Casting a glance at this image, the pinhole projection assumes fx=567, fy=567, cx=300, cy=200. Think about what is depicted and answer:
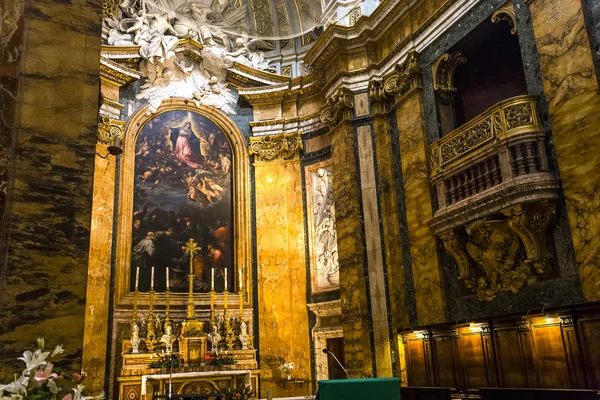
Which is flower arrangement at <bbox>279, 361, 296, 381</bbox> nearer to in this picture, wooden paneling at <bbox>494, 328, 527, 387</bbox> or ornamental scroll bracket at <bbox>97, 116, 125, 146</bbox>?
wooden paneling at <bbox>494, 328, 527, 387</bbox>

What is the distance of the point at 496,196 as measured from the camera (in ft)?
32.2

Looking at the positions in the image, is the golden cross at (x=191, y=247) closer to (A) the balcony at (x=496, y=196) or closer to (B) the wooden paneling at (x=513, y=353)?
(B) the wooden paneling at (x=513, y=353)

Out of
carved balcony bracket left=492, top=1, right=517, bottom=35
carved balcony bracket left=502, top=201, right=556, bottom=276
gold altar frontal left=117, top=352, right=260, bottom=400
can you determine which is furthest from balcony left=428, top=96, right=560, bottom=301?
gold altar frontal left=117, top=352, right=260, bottom=400

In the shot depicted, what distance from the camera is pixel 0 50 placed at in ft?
14.9

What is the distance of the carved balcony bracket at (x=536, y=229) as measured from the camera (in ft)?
30.5

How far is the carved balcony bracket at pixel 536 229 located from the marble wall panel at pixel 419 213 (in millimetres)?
2476

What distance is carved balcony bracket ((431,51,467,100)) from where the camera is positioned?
1252cm

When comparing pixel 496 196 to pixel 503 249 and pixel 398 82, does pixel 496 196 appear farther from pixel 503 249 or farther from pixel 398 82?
pixel 398 82

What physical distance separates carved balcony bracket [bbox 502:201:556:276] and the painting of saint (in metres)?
8.38

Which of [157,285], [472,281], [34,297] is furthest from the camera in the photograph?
[157,285]

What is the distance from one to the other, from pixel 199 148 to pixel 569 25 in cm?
1020

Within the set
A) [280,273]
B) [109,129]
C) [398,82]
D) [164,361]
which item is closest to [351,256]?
[280,273]

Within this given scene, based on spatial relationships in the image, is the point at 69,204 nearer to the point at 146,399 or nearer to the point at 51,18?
the point at 51,18

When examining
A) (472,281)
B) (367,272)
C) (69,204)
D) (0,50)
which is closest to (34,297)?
(69,204)
